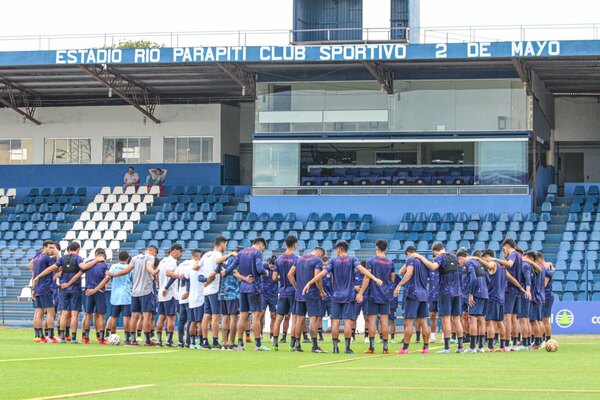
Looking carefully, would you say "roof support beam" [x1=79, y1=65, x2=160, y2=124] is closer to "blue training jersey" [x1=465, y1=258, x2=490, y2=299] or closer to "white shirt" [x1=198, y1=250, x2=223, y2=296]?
"white shirt" [x1=198, y1=250, x2=223, y2=296]

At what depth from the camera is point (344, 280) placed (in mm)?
20094

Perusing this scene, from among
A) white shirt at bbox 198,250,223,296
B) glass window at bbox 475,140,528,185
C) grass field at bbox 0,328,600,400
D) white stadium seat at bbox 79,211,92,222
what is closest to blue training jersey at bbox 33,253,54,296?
grass field at bbox 0,328,600,400

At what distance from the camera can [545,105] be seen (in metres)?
41.7

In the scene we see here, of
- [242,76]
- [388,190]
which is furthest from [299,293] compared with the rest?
[242,76]

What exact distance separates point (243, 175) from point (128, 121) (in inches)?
200

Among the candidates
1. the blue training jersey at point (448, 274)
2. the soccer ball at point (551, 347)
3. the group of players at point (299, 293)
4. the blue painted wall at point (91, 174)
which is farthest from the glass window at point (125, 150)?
the soccer ball at point (551, 347)

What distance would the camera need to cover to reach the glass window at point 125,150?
45594 millimetres

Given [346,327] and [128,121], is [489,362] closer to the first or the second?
[346,327]

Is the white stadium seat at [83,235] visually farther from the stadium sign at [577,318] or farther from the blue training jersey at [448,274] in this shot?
the blue training jersey at [448,274]

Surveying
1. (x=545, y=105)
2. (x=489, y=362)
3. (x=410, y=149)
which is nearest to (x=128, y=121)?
(x=410, y=149)

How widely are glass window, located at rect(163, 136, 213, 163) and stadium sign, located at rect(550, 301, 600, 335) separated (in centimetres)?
1896

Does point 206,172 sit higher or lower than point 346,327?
higher

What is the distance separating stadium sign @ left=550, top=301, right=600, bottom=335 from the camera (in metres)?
29.6

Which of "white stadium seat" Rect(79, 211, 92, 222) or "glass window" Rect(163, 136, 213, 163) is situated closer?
"white stadium seat" Rect(79, 211, 92, 222)
